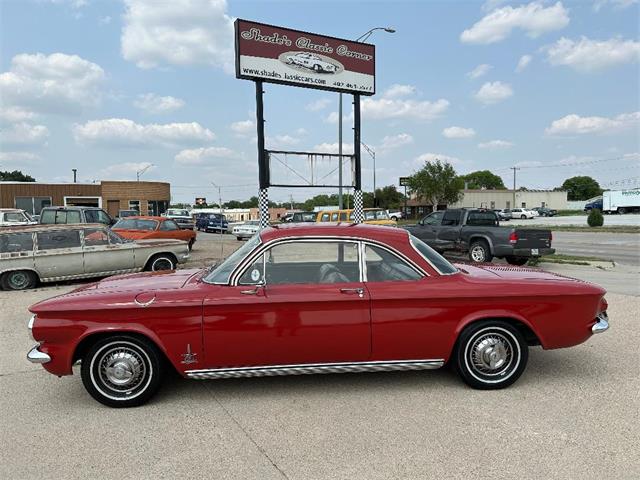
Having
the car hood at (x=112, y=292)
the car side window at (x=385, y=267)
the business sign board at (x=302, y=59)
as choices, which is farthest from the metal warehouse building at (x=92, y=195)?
the car side window at (x=385, y=267)

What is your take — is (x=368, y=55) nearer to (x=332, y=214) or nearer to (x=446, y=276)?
(x=332, y=214)

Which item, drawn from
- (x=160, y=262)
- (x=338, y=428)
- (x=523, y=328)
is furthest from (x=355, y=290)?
(x=160, y=262)

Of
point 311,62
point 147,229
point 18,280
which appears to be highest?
point 311,62

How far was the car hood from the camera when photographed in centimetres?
382

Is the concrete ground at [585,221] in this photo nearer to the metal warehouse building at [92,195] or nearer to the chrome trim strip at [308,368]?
the metal warehouse building at [92,195]

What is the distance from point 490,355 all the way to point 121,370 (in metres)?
3.24

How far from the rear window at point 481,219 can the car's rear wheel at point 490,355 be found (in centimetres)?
1025

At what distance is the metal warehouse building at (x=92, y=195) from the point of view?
45000 mm

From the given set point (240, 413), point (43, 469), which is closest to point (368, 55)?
point (240, 413)

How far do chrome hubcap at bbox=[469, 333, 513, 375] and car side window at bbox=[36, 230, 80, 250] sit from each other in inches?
368

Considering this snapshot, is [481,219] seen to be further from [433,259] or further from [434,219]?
[433,259]

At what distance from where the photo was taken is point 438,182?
67688 millimetres

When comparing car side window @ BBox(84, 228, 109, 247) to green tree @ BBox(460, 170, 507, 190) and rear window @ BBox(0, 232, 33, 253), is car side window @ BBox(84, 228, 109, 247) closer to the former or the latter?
rear window @ BBox(0, 232, 33, 253)

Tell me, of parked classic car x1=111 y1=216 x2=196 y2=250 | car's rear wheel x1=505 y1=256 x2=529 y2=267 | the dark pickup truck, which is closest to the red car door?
the dark pickup truck
